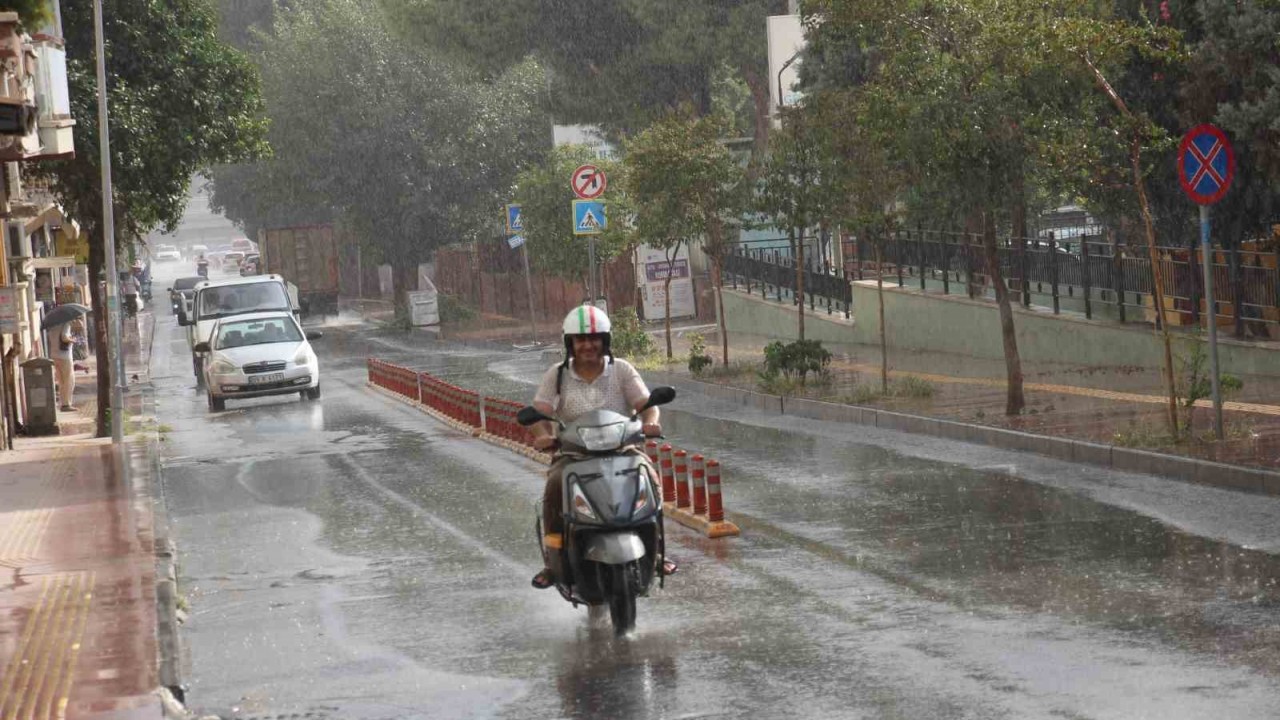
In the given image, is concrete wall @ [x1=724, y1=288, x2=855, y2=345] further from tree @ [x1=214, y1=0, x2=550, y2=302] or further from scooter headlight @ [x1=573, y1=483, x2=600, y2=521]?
scooter headlight @ [x1=573, y1=483, x2=600, y2=521]

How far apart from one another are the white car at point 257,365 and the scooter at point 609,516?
2018cm

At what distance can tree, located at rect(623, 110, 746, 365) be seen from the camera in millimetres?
28672

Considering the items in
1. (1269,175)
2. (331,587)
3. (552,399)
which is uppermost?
(1269,175)

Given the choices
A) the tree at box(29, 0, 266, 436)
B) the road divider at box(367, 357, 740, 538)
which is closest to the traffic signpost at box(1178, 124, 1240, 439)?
the road divider at box(367, 357, 740, 538)

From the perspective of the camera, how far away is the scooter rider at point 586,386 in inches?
378

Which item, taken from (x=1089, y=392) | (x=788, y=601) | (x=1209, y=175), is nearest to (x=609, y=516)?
(x=788, y=601)

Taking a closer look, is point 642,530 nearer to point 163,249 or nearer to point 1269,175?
point 1269,175

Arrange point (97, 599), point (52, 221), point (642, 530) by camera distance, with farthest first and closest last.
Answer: point (52, 221)
point (97, 599)
point (642, 530)

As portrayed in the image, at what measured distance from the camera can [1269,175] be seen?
20.6 meters

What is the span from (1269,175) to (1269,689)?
1457cm

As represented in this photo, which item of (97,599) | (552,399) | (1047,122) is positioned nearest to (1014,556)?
(552,399)

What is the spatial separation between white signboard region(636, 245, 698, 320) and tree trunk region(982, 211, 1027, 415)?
76.8ft

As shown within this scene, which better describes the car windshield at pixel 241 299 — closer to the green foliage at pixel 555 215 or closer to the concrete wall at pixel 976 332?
the green foliage at pixel 555 215

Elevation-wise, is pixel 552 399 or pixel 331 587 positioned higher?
pixel 552 399
